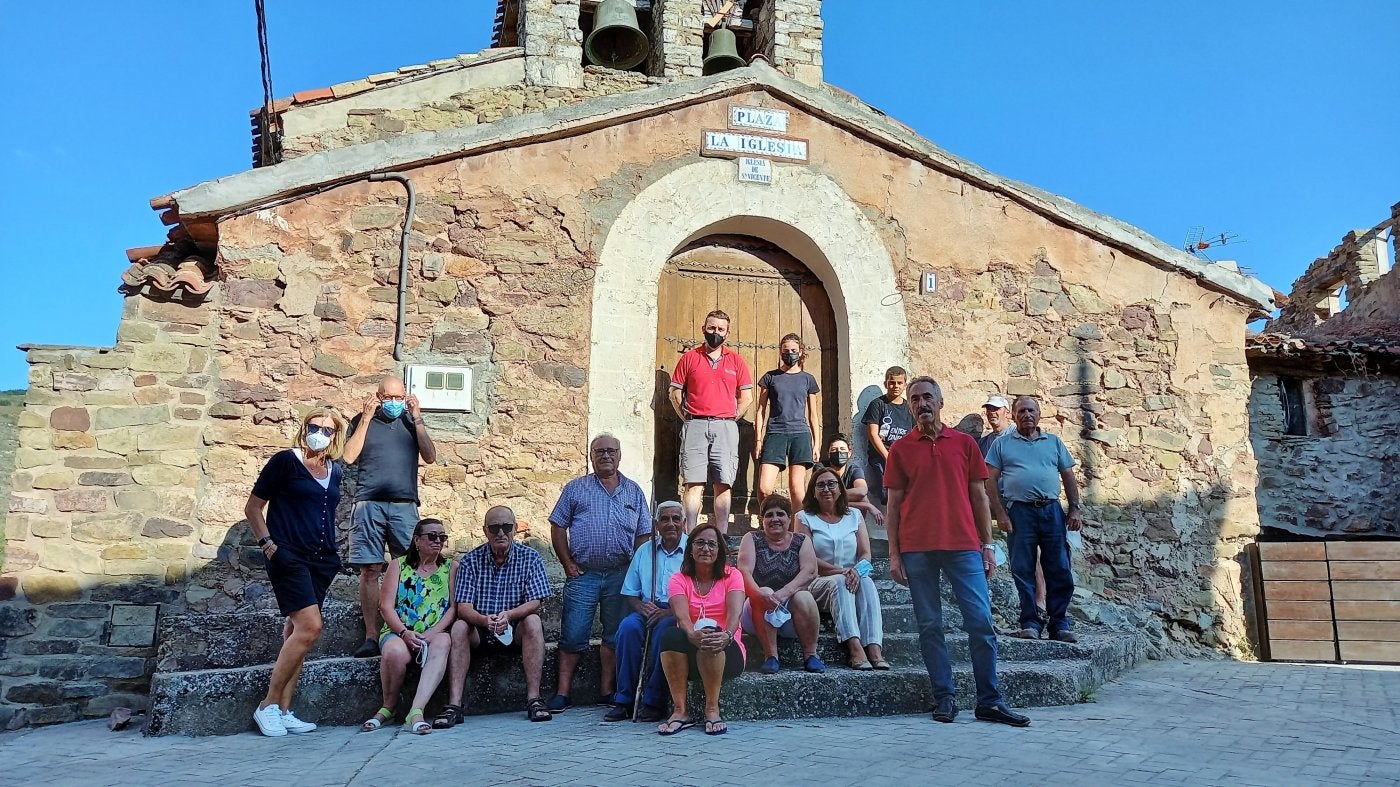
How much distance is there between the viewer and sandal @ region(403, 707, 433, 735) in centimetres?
438

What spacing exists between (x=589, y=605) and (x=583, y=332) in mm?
2287

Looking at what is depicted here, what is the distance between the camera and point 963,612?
453cm

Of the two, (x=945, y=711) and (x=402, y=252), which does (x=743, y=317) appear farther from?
(x=945, y=711)

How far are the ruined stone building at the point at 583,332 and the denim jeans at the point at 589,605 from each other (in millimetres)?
1377

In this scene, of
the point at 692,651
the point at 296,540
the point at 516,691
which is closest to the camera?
the point at 692,651

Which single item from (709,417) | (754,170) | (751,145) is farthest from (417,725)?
(751,145)

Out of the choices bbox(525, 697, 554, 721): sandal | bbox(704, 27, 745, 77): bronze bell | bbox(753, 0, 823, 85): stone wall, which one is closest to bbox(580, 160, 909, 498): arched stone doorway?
bbox(525, 697, 554, 721): sandal

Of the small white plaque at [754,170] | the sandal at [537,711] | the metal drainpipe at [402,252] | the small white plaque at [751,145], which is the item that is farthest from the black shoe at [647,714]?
the small white plaque at [751,145]

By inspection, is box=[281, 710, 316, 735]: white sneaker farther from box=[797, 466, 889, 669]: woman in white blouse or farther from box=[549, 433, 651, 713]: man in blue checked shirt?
box=[797, 466, 889, 669]: woman in white blouse

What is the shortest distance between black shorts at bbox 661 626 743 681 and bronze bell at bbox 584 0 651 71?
8283 mm

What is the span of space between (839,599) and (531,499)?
236 cm

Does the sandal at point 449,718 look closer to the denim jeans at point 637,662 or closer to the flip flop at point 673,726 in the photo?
the denim jeans at point 637,662

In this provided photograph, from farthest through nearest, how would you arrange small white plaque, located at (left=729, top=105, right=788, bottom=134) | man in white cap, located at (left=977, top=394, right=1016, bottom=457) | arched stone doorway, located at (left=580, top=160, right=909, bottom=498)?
small white plaque, located at (left=729, top=105, right=788, bottom=134)
arched stone doorway, located at (left=580, top=160, right=909, bottom=498)
man in white cap, located at (left=977, top=394, right=1016, bottom=457)

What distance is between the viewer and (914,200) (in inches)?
300
